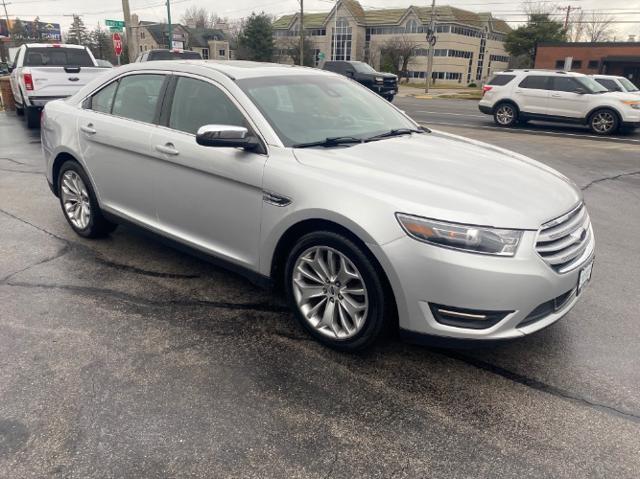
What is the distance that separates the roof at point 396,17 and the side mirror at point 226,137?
6898 centimetres

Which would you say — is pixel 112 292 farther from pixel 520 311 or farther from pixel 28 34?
pixel 28 34

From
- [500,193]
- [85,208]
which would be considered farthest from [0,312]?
[500,193]

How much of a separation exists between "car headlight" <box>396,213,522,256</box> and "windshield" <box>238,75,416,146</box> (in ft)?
3.87

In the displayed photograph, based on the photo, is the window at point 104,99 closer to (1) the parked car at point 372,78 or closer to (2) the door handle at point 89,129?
(2) the door handle at point 89,129

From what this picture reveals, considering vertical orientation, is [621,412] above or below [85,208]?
below

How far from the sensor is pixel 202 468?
91.1 inches

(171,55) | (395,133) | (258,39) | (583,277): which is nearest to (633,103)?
(395,133)

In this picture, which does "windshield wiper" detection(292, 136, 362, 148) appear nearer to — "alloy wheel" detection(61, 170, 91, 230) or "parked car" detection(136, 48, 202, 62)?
"alloy wheel" detection(61, 170, 91, 230)

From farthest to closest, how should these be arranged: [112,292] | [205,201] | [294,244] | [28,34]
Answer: [28,34], [112,292], [205,201], [294,244]

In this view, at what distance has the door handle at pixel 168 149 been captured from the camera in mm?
3782

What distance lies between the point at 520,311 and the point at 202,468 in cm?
172

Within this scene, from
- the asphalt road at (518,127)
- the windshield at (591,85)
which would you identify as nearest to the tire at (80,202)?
the asphalt road at (518,127)

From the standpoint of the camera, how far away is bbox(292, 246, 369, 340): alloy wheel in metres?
3.04

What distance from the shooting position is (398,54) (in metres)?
62.9
